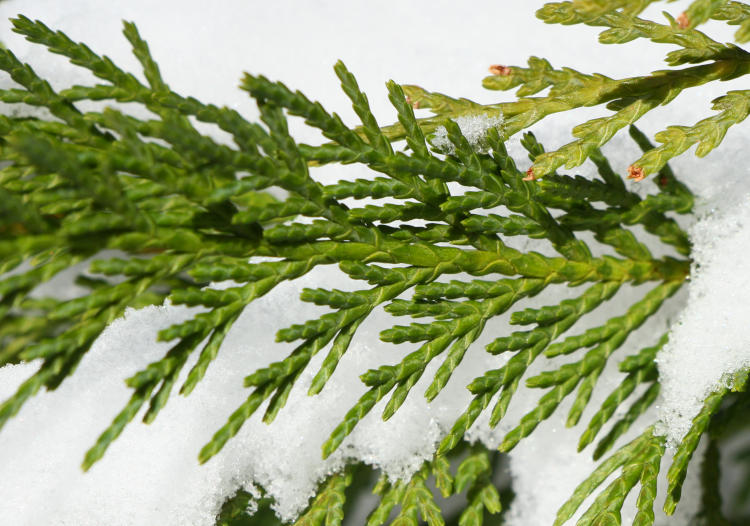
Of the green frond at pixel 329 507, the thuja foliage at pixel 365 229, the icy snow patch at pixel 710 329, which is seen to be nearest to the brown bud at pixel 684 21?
the thuja foliage at pixel 365 229

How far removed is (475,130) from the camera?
43.6 inches

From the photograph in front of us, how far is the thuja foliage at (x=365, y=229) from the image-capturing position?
0.80m

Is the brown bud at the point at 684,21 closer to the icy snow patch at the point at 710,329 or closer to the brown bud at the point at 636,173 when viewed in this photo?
the brown bud at the point at 636,173

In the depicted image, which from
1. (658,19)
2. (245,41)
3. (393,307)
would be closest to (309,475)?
(393,307)

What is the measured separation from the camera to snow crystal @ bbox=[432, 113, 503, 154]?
1097mm

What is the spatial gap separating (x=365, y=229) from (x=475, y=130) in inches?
11.3

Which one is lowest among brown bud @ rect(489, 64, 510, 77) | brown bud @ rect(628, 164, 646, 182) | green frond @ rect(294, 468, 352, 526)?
green frond @ rect(294, 468, 352, 526)

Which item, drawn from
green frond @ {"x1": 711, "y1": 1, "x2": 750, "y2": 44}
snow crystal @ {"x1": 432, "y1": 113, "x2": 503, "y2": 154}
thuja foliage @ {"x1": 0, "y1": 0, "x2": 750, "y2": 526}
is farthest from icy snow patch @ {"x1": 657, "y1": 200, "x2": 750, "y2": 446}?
snow crystal @ {"x1": 432, "y1": 113, "x2": 503, "y2": 154}

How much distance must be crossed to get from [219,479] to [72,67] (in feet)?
3.27

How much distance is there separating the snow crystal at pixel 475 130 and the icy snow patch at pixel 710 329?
50cm

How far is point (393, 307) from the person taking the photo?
3.26 ft

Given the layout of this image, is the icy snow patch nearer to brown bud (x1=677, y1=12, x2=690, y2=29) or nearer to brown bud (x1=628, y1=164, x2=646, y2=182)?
brown bud (x1=628, y1=164, x2=646, y2=182)

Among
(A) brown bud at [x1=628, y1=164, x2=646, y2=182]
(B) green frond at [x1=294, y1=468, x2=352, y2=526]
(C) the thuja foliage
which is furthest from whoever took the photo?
(B) green frond at [x1=294, y1=468, x2=352, y2=526]

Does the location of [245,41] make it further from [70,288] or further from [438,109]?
[70,288]
